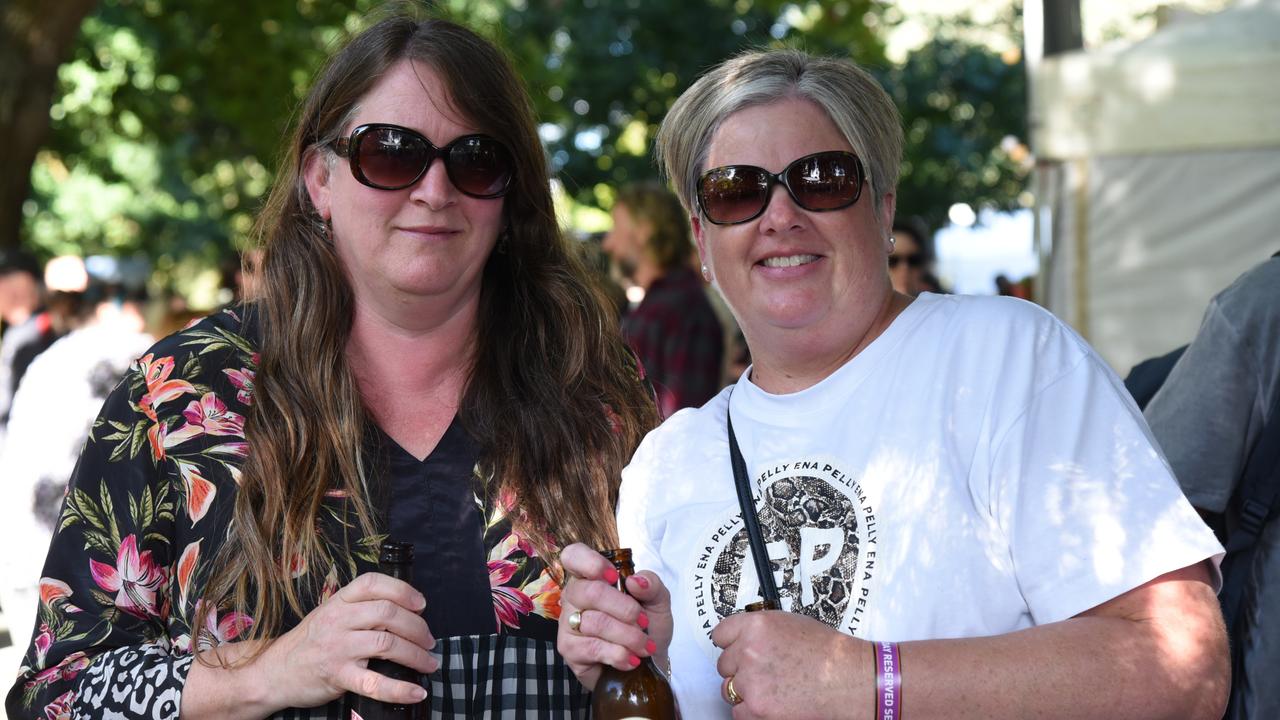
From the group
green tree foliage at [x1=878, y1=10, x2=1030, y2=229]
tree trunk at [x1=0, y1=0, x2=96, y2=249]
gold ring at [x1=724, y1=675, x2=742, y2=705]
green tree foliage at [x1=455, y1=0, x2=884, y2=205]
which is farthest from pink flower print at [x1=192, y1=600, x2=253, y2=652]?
green tree foliage at [x1=878, y1=10, x2=1030, y2=229]

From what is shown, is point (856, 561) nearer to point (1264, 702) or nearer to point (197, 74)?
point (1264, 702)

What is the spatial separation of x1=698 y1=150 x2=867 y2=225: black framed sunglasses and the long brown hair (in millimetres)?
572

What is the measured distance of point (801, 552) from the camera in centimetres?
214

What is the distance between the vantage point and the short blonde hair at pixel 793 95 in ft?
7.53

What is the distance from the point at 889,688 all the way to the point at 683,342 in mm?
4789

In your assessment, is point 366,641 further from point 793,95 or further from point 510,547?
point 793,95

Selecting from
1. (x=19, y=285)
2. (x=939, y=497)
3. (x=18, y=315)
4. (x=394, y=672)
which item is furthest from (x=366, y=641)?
(x=18, y=315)

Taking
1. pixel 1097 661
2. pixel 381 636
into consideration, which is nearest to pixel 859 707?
pixel 1097 661

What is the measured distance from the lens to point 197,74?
14648 millimetres

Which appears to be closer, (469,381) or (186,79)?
(469,381)

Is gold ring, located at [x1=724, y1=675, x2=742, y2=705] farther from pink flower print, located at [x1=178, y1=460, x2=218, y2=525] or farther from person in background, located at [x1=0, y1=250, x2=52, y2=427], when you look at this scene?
person in background, located at [x1=0, y1=250, x2=52, y2=427]

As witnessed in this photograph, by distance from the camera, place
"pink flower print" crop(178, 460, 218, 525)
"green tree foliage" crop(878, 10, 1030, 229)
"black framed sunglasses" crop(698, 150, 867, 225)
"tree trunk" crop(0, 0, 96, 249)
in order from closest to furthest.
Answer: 1. "black framed sunglasses" crop(698, 150, 867, 225)
2. "pink flower print" crop(178, 460, 218, 525)
3. "tree trunk" crop(0, 0, 96, 249)
4. "green tree foliage" crop(878, 10, 1030, 229)

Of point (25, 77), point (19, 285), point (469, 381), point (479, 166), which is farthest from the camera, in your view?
point (25, 77)

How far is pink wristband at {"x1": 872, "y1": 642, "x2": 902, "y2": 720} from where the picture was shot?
6.17ft
